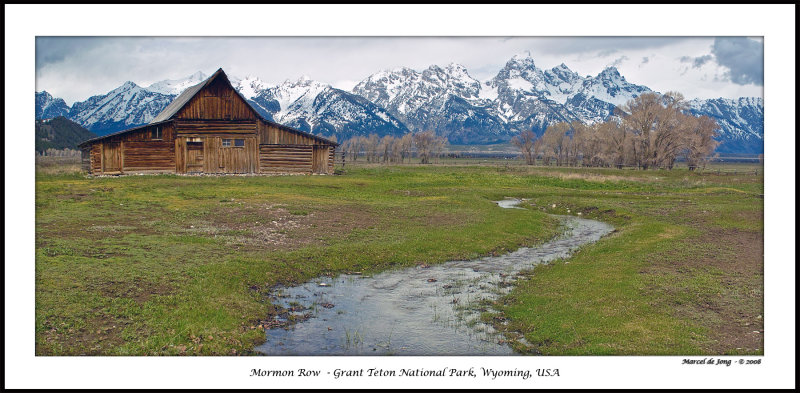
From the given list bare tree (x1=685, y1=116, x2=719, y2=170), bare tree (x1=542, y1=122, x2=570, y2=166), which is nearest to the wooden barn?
bare tree (x1=685, y1=116, x2=719, y2=170)

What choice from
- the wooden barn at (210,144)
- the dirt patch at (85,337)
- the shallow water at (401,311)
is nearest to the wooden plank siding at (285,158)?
the wooden barn at (210,144)

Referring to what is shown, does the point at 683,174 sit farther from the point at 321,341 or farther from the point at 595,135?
the point at 321,341

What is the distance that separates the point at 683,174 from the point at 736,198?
33657 millimetres

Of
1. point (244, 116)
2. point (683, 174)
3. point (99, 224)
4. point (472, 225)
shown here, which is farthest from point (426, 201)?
point (683, 174)

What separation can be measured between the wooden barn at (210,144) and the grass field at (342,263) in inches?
763

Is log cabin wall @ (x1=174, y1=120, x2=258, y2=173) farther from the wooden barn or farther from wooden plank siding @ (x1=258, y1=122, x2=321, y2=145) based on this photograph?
wooden plank siding @ (x1=258, y1=122, x2=321, y2=145)

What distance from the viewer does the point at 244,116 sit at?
6306 centimetres

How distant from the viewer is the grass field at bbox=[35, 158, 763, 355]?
1241 centimetres

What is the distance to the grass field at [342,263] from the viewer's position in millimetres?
12406

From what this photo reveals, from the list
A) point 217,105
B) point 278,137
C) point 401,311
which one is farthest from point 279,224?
point 217,105

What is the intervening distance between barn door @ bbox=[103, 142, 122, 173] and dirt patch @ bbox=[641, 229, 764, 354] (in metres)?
54.9

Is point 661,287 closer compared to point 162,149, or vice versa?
point 661,287

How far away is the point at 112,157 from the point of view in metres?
57.8

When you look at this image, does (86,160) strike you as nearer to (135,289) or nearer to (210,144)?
(210,144)
